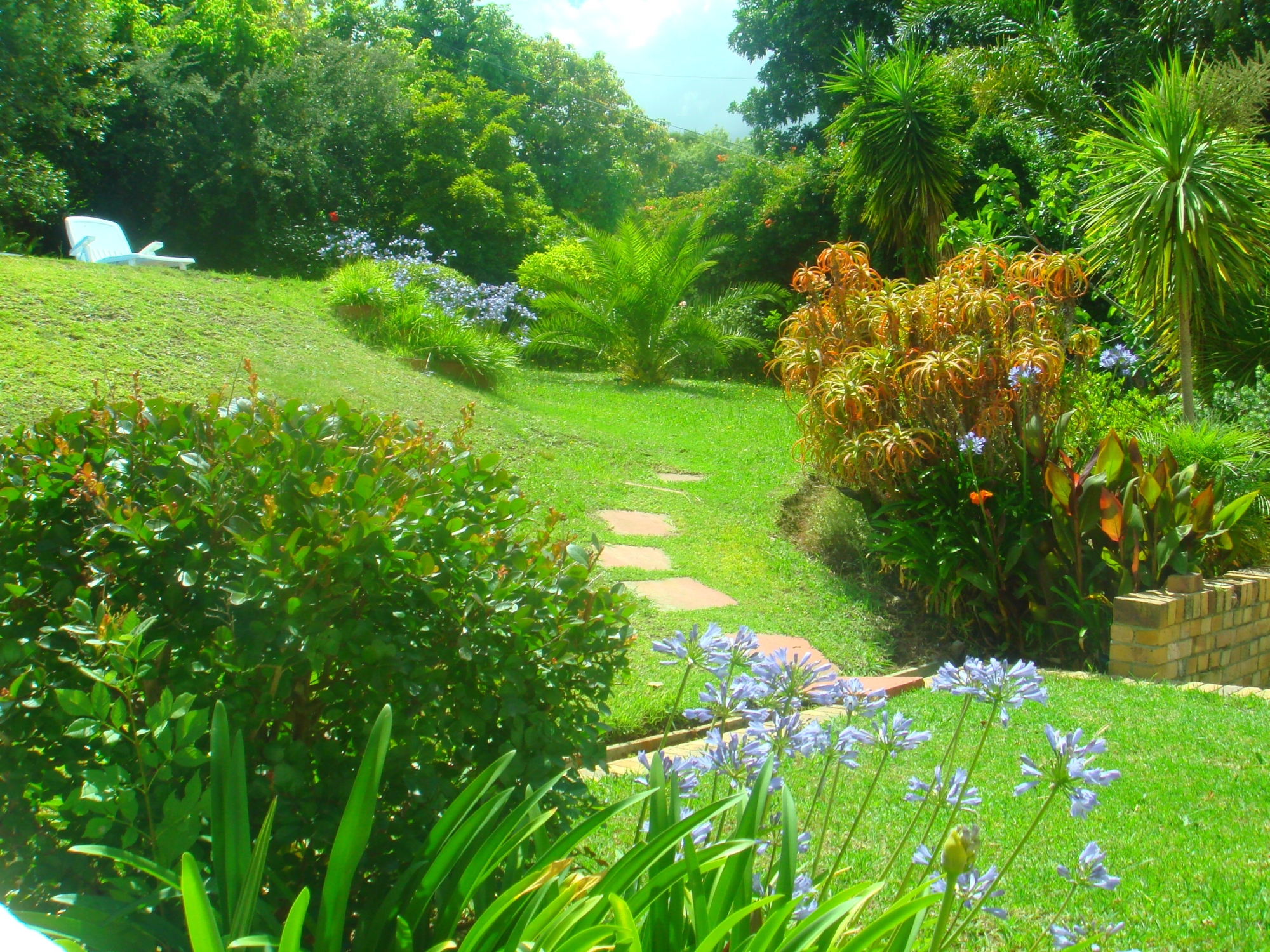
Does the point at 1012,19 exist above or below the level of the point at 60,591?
above

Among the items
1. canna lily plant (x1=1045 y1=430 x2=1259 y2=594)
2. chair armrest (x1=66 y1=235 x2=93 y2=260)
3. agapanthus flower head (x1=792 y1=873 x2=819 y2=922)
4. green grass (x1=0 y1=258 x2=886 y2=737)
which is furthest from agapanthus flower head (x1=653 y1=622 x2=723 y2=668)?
chair armrest (x1=66 y1=235 x2=93 y2=260)

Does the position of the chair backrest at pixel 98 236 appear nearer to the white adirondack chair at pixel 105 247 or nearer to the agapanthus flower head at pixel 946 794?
the white adirondack chair at pixel 105 247

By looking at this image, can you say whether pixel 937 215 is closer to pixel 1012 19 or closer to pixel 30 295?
pixel 1012 19

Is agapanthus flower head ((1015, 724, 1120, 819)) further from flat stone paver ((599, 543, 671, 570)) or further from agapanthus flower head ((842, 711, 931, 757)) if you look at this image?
flat stone paver ((599, 543, 671, 570))

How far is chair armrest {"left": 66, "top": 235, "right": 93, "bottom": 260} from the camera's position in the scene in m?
12.3

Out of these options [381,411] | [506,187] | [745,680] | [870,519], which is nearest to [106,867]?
[745,680]

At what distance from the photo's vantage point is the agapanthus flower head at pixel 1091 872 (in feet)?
5.00

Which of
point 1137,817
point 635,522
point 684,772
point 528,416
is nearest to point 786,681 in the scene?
point 684,772

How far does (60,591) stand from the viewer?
1.90 m

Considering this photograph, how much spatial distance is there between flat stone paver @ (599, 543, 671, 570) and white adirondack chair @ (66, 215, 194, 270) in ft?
27.5

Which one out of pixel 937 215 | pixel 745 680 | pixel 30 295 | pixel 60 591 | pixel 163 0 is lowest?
pixel 745 680

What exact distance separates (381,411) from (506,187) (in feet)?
51.3

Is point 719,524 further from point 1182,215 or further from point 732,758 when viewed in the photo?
point 732,758

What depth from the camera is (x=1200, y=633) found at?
204 inches
